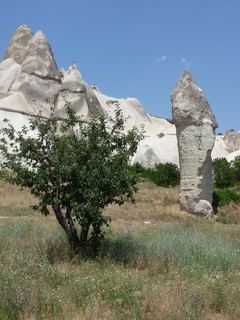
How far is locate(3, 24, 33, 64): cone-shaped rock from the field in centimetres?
2999

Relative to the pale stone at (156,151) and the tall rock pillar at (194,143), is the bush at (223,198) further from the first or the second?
the pale stone at (156,151)

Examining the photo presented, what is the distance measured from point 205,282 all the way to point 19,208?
932 cm

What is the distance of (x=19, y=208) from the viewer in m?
13.4

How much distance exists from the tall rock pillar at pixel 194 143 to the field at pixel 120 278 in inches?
216

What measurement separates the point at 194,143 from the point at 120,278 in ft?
32.4

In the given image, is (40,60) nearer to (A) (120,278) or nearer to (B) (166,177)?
(B) (166,177)

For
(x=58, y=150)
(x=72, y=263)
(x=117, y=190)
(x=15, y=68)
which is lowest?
(x=72, y=263)

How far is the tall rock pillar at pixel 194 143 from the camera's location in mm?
14328

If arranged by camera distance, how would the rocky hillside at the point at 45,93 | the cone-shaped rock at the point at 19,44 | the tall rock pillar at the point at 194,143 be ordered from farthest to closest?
1. the cone-shaped rock at the point at 19,44
2. the rocky hillside at the point at 45,93
3. the tall rock pillar at the point at 194,143

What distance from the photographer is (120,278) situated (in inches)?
211

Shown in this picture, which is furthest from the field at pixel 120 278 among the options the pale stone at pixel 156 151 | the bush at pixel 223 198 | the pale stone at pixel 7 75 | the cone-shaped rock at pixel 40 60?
the pale stone at pixel 7 75

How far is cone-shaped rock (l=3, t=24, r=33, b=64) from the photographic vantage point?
36.2 meters

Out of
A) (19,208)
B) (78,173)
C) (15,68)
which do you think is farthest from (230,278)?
(15,68)

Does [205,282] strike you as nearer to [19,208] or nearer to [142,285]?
[142,285]
